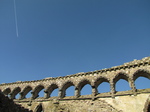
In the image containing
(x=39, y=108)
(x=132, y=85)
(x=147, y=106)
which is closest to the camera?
(x=147, y=106)

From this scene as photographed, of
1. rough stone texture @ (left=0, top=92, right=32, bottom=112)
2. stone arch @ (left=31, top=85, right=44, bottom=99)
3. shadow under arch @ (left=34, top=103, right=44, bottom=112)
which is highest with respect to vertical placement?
stone arch @ (left=31, top=85, right=44, bottom=99)

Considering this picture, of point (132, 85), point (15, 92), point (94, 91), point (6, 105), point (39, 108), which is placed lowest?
point (6, 105)

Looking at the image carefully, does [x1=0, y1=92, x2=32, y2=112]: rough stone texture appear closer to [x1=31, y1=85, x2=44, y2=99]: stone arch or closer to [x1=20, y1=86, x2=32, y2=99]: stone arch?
[x1=31, y1=85, x2=44, y2=99]: stone arch

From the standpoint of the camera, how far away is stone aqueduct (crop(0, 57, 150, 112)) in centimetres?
1781

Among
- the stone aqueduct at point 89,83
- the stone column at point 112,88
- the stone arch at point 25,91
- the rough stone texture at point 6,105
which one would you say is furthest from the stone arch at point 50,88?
the rough stone texture at point 6,105

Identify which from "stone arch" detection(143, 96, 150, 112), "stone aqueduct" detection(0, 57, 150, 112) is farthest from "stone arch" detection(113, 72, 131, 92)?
"stone arch" detection(143, 96, 150, 112)

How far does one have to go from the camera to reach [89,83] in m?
20.9

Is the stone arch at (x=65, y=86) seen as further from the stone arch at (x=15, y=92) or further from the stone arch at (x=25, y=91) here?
the stone arch at (x=15, y=92)

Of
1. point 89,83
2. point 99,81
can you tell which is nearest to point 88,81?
point 89,83

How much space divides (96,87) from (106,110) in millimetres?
4238

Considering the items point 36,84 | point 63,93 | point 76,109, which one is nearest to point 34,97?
point 36,84

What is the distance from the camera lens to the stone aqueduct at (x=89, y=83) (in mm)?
17812

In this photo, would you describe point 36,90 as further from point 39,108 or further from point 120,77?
point 120,77

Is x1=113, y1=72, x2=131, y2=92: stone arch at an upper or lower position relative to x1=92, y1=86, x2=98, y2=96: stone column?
upper
